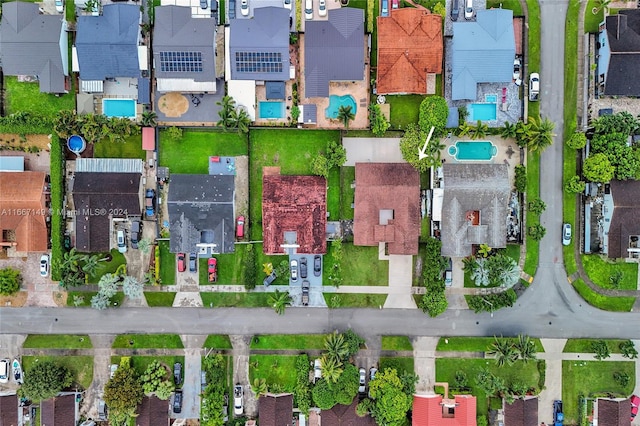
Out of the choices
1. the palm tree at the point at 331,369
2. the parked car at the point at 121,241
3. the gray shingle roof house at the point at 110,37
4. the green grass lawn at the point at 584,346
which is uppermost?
the gray shingle roof house at the point at 110,37

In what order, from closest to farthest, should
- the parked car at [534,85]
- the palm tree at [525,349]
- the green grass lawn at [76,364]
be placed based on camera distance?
the palm tree at [525,349], the parked car at [534,85], the green grass lawn at [76,364]

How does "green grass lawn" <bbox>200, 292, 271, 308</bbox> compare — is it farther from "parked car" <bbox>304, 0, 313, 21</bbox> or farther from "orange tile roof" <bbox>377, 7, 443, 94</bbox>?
"parked car" <bbox>304, 0, 313, 21</bbox>

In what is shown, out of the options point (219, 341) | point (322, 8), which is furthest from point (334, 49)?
point (219, 341)

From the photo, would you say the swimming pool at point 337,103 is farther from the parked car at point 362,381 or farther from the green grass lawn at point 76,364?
the green grass lawn at point 76,364

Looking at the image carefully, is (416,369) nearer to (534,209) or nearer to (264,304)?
(264,304)

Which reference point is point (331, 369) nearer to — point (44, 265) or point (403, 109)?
point (403, 109)

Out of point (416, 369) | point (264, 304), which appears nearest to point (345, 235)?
point (264, 304)

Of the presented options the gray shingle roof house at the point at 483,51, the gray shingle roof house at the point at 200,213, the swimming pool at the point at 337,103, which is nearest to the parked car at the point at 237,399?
the gray shingle roof house at the point at 200,213
